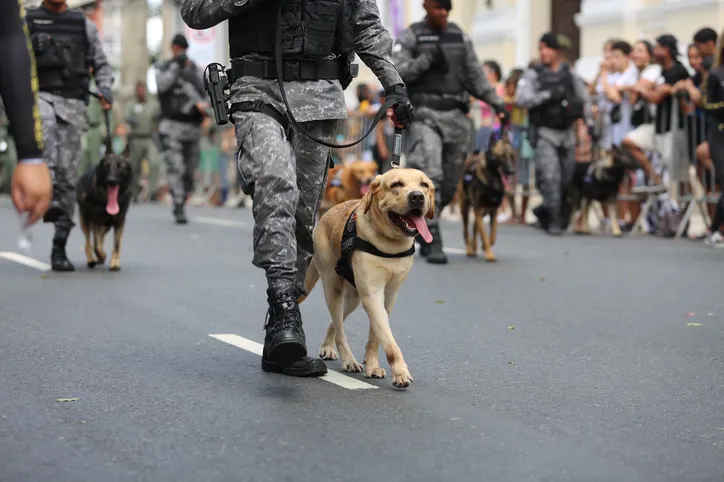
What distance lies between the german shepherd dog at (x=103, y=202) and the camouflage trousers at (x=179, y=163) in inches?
257

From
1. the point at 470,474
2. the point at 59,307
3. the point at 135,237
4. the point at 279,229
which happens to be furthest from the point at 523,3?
the point at 470,474

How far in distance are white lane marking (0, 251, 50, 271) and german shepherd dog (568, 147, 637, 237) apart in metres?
6.81

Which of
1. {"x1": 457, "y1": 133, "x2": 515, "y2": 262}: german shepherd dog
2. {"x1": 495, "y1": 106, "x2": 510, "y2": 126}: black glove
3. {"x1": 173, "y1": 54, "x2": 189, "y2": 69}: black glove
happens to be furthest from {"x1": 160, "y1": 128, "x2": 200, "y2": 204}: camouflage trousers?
{"x1": 495, "y1": 106, "x2": 510, "y2": 126}: black glove

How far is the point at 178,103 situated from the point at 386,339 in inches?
508

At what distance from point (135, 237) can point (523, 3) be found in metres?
13.6

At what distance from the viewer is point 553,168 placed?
1661 centimetres

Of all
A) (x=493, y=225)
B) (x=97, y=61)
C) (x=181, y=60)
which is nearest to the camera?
(x=97, y=61)

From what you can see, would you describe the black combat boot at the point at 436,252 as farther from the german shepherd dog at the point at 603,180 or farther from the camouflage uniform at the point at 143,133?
the camouflage uniform at the point at 143,133

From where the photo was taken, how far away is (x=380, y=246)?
5969 mm

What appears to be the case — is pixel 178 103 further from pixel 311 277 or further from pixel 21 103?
pixel 21 103

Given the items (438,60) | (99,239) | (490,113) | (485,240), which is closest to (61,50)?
(99,239)

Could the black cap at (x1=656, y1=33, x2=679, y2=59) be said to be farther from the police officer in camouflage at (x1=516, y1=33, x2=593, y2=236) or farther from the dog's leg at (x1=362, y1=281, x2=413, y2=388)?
the dog's leg at (x1=362, y1=281, x2=413, y2=388)

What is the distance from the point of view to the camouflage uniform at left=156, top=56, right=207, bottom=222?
18281mm

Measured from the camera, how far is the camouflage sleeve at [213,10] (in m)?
6.21
